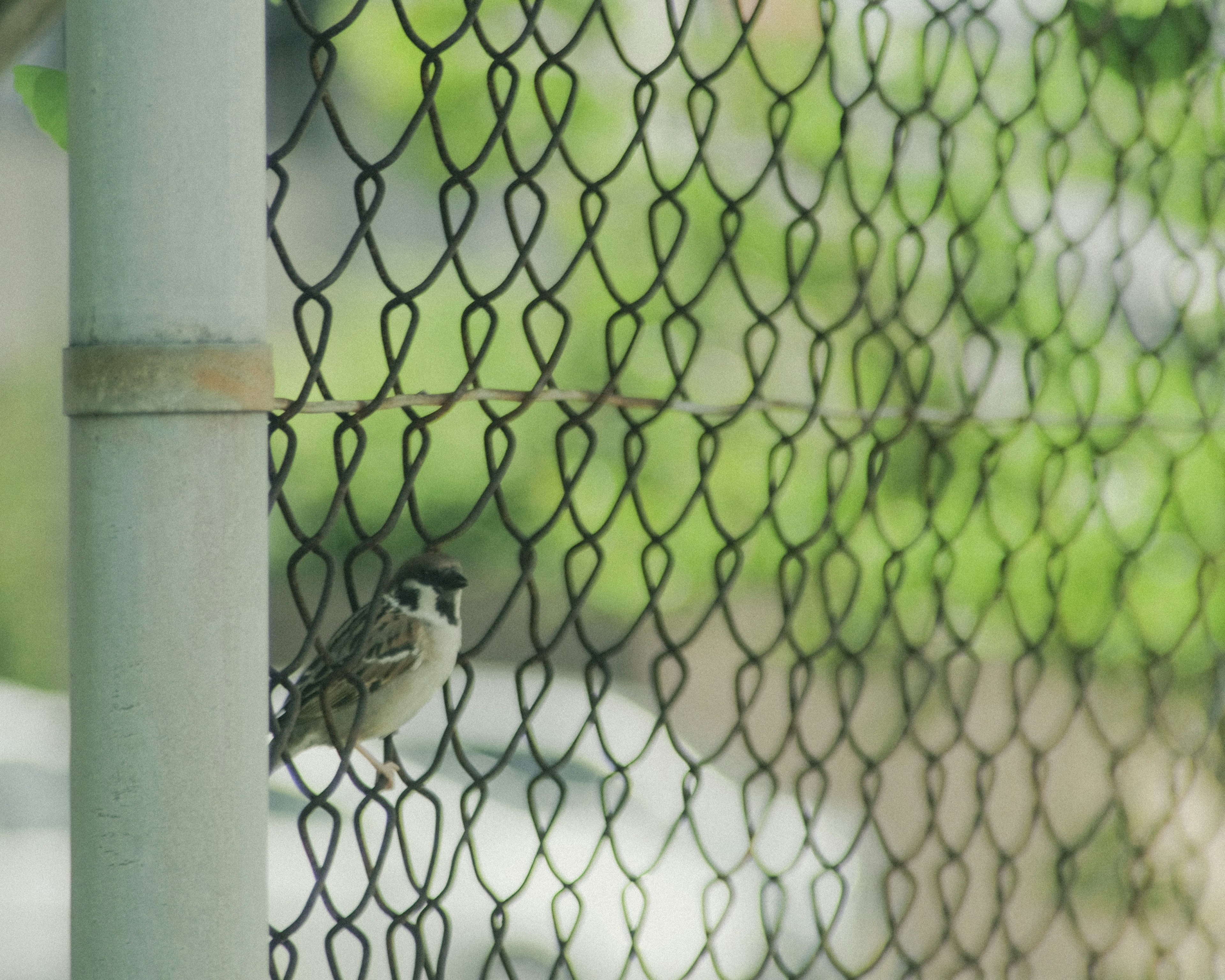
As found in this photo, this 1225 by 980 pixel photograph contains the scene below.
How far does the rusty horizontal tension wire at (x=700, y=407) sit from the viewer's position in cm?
83

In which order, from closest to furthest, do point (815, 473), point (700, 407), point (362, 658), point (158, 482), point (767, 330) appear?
point (158, 482)
point (362, 658)
point (700, 407)
point (767, 330)
point (815, 473)

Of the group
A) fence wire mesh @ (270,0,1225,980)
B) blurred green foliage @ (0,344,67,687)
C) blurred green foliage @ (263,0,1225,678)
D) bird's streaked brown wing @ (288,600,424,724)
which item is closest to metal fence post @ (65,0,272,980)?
bird's streaked brown wing @ (288,600,424,724)

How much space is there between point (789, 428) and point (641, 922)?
1.87 meters

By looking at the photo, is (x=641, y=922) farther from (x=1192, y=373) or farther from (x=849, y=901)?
(x=849, y=901)

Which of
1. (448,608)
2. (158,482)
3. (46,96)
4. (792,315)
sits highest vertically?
(46,96)

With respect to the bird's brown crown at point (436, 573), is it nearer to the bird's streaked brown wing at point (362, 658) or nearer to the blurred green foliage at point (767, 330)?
the bird's streaked brown wing at point (362, 658)

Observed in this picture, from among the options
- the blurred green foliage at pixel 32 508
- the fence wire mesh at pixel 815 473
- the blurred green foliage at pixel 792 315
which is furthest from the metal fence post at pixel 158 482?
the blurred green foliage at pixel 32 508

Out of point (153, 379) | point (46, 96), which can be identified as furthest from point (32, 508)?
point (153, 379)

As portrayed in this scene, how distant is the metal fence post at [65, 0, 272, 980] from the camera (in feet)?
2.12

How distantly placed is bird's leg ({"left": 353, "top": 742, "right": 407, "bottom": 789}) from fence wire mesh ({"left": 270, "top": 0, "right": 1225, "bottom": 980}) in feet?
0.39

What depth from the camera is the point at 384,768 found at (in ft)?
2.96

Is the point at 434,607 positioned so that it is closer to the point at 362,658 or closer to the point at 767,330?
the point at 362,658

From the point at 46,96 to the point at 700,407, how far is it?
54 centimetres

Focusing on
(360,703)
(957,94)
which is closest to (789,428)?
(957,94)
